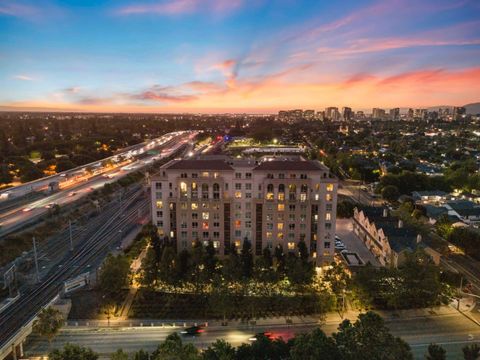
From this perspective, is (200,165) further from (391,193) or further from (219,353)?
(391,193)

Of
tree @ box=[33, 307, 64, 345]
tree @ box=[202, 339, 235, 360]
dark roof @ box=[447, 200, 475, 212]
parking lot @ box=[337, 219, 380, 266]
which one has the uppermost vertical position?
tree @ box=[202, 339, 235, 360]

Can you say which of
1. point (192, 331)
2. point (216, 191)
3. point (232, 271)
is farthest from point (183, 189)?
point (192, 331)

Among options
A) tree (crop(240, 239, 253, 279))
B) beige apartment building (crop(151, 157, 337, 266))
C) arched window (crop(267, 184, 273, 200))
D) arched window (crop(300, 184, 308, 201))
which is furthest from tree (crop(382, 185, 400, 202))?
tree (crop(240, 239, 253, 279))

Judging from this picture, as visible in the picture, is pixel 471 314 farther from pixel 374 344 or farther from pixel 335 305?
pixel 374 344

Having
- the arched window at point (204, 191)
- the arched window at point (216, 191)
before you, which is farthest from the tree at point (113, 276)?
the arched window at point (216, 191)

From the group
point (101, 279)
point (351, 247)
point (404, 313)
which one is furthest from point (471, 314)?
point (101, 279)

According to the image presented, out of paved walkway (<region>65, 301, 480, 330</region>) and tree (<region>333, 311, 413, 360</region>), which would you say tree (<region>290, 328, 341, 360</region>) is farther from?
paved walkway (<region>65, 301, 480, 330</region>)

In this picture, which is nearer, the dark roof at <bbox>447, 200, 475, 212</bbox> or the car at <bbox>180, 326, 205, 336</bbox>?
the car at <bbox>180, 326, 205, 336</bbox>
